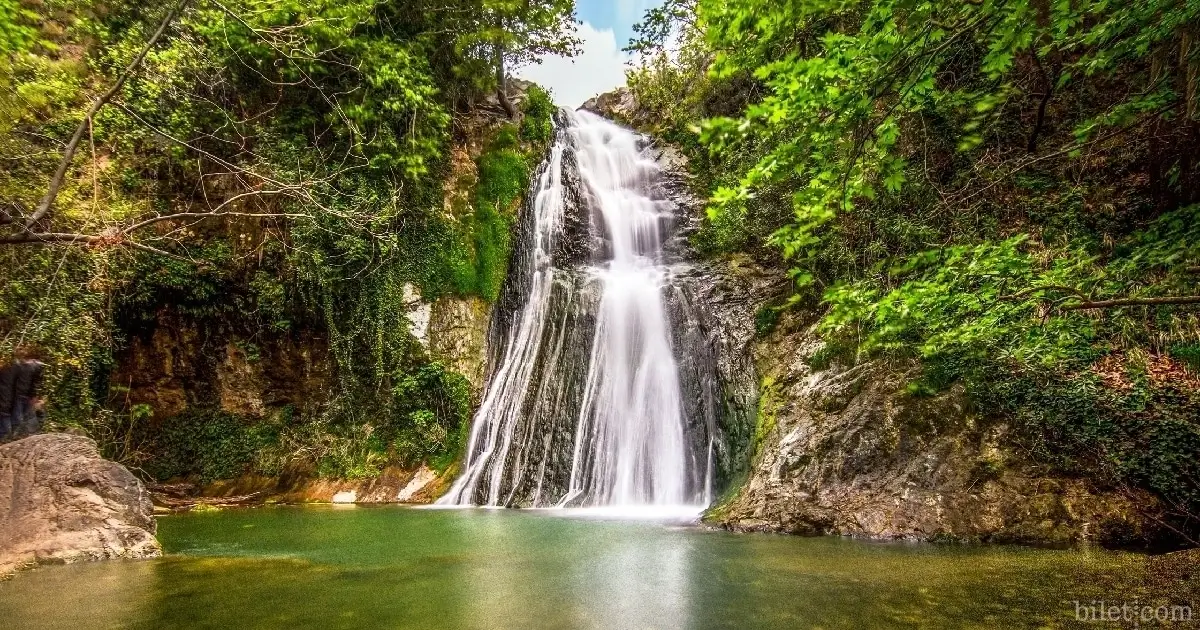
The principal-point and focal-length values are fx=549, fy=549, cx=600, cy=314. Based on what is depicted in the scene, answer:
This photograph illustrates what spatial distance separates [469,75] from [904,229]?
11170 mm

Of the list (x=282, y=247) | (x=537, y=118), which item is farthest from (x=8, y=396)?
(x=537, y=118)

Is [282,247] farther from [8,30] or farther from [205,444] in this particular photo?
[8,30]

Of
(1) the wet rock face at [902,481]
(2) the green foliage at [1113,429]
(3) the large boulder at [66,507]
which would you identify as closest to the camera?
(3) the large boulder at [66,507]

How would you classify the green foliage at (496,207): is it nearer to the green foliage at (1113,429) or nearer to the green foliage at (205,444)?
the green foliage at (205,444)

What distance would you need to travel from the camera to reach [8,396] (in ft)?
26.3

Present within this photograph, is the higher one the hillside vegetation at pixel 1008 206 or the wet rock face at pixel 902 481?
the hillside vegetation at pixel 1008 206

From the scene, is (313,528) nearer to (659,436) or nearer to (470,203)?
(659,436)

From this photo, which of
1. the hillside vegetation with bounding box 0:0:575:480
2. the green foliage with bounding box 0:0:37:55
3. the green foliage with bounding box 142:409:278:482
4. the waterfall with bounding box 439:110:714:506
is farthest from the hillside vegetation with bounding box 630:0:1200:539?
the green foliage with bounding box 142:409:278:482

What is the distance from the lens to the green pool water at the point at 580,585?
3.13m

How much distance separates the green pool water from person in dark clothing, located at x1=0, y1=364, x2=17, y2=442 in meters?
4.56

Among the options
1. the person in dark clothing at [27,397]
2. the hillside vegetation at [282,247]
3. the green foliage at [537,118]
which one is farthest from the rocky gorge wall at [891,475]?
the green foliage at [537,118]

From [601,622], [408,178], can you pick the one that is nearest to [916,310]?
[601,622]

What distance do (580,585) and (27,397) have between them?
9531mm

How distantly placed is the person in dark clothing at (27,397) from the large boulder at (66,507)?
12.5 ft
